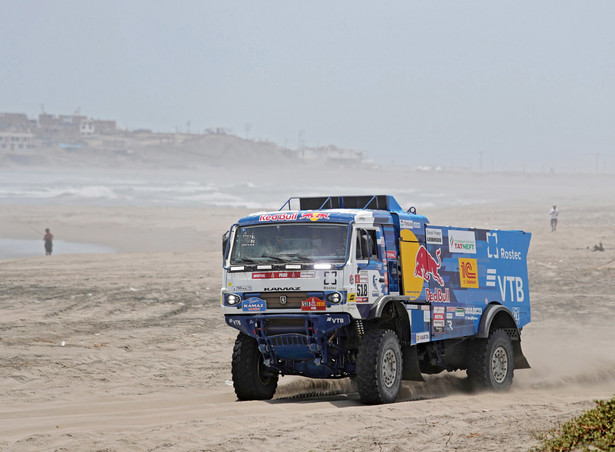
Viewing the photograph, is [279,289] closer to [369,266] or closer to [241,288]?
[241,288]

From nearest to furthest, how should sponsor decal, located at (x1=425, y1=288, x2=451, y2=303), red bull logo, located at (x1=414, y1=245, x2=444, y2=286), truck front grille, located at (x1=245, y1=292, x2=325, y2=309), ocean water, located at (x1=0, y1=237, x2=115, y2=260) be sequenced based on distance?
truck front grille, located at (x1=245, y1=292, x2=325, y2=309), red bull logo, located at (x1=414, y1=245, x2=444, y2=286), sponsor decal, located at (x1=425, y1=288, x2=451, y2=303), ocean water, located at (x1=0, y1=237, x2=115, y2=260)

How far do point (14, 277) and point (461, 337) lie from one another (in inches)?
780

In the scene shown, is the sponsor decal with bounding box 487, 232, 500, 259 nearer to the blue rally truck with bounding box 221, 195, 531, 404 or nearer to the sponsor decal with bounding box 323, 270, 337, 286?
the blue rally truck with bounding box 221, 195, 531, 404

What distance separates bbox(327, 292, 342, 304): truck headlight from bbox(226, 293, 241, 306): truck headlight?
4.48 feet

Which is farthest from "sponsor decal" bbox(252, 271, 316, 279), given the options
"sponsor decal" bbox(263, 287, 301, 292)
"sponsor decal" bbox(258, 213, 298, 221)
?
"sponsor decal" bbox(258, 213, 298, 221)

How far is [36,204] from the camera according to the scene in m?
81.9

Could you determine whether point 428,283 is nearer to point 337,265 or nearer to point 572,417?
point 337,265

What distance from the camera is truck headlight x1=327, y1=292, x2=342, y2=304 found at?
1226cm

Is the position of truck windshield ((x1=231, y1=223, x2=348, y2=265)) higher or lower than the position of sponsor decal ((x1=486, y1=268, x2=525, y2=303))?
higher

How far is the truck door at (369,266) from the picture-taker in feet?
41.1

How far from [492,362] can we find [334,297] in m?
4.23

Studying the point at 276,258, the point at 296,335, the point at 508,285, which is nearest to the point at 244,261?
the point at 276,258

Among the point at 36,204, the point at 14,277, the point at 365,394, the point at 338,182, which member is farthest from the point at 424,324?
the point at 338,182

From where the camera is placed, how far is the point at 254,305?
12.6m
